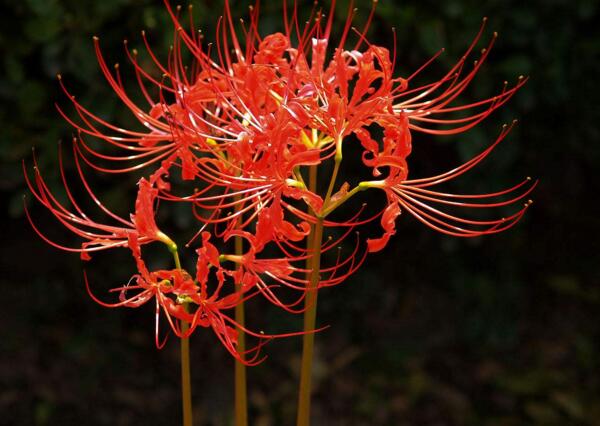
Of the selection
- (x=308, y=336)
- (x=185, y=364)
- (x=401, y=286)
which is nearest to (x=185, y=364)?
(x=185, y=364)

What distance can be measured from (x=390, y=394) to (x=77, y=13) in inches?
61.0

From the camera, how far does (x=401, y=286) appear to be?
3.23 m

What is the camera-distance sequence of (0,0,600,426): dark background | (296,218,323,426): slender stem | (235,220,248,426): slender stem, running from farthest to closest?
(0,0,600,426): dark background < (235,220,248,426): slender stem < (296,218,323,426): slender stem

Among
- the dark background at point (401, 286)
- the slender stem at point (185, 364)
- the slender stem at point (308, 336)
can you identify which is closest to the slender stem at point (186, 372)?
the slender stem at point (185, 364)

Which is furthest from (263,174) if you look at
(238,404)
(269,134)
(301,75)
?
(238,404)

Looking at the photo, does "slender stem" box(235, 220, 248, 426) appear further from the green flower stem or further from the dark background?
the dark background

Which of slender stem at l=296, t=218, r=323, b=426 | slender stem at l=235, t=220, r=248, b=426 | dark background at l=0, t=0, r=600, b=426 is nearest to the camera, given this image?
slender stem at l=296, t=218, r=323, b=426

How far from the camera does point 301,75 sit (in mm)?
1177

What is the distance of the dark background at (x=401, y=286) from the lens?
95.2 inches

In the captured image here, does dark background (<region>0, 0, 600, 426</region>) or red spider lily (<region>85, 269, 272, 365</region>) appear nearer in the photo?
red spider lily (<region>85, 269, 272, 365</region>)

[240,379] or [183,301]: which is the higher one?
[183,301]

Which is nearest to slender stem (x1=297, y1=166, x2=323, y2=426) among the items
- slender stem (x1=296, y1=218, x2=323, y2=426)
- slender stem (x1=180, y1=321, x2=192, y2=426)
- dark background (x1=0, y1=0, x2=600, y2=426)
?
slender stem (x1=296, y1=218, x2=323, y2=426)

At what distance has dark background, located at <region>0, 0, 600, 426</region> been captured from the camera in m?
2.42

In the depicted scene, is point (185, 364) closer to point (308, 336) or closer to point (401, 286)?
point (308, 336)
